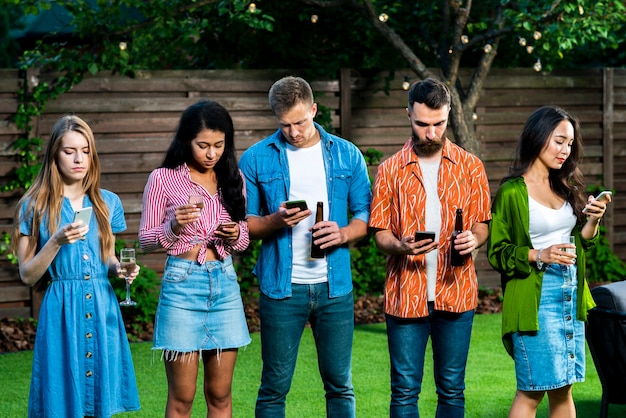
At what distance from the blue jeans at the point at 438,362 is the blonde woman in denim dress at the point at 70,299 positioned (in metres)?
1.30

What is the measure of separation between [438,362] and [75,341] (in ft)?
5.71

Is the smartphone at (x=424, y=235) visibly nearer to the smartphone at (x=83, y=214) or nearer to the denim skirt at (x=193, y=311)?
the denim skirt at (x=193, y=311)

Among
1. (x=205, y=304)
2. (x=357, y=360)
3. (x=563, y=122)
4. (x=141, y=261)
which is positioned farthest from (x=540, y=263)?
(x=141, y=261)

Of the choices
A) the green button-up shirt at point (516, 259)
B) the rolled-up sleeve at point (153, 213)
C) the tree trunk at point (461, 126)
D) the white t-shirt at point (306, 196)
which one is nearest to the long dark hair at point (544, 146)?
the green button-up shirt at point (516, 259)

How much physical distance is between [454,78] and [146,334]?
376 centimetres

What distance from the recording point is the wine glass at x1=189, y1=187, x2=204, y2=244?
4.39 meters

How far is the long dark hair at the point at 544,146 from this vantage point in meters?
4.94

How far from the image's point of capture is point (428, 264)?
4773 mm

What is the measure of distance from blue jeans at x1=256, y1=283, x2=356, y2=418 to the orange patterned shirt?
277mm

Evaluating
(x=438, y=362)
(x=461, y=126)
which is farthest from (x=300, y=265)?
(x=461, y=126)

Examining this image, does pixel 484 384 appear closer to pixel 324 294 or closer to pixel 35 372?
pixel 324 294

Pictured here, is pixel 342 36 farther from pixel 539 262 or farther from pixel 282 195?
pixel 539 262

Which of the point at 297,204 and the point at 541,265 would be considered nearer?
the point at 297,204

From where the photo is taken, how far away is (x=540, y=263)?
15.8 feet
